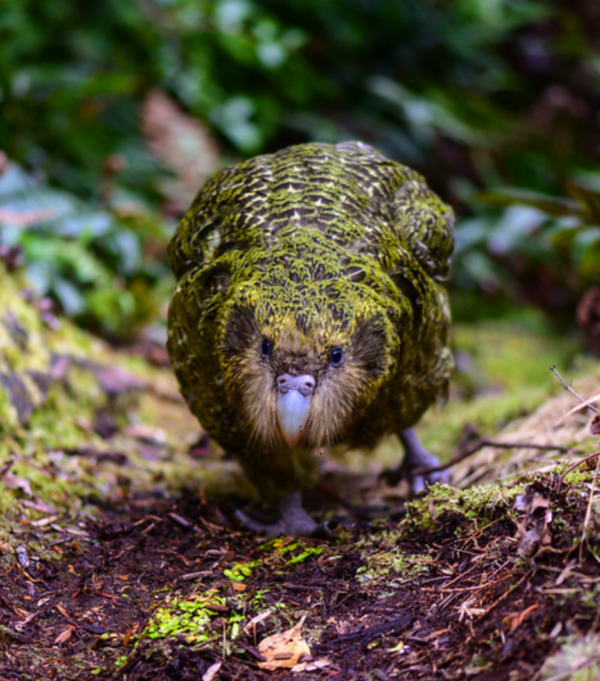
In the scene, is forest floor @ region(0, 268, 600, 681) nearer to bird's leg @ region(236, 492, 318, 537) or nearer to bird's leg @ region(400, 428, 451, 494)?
bird's leg @ region(236, 492, 318, 537)

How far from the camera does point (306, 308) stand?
3396 mm

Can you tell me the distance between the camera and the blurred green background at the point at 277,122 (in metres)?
7.55

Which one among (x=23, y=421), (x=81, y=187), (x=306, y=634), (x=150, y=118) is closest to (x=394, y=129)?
(x=150, y=118)

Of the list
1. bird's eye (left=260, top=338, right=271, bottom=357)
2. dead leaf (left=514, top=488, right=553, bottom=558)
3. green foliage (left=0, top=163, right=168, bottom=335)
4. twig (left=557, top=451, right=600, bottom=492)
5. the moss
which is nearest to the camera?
dead leaf (left=514, top=488, right=553, bottom=558)

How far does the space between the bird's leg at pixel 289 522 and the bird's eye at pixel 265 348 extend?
1.21 metres

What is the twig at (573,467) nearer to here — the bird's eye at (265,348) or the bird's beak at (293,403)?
the bird's beak at (293,403)

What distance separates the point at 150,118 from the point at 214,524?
6841 millimetres

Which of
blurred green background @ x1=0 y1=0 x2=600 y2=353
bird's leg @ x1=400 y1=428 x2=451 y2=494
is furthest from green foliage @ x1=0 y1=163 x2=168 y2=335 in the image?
bird's leg @ x1=400 y1=428 x2=451 y2=494

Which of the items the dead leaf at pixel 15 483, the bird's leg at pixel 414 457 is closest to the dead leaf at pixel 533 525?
the bird's leg at pixel 414 457

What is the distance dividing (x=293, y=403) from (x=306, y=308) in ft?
1.36

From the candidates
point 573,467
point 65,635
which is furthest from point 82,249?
point 573,467

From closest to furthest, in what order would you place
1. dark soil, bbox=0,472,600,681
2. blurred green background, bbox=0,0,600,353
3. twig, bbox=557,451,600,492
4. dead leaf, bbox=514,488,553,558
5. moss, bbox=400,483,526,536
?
dark soil, bbox=0,472,600,681
dead leaf, bbox=514,488,553,558
twig, bbox=557,451,600,492
moss, bbox=400,483,526,536
blurred green background, bbox=0,0,600,353

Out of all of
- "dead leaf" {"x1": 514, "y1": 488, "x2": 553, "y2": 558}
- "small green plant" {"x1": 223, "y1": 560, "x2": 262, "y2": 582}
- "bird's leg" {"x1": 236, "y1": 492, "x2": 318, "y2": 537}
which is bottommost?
"bird's leg" {"x1": 236, "y1": 492, "x2": 318, "y2": 537}

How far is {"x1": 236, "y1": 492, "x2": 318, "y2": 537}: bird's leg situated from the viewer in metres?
4.30
